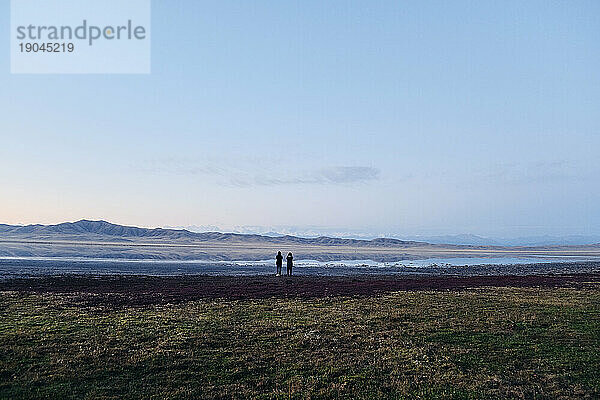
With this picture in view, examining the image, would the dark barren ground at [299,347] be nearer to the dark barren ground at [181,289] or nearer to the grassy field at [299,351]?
the grassy field at [299,351]

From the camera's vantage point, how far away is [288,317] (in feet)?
79.6

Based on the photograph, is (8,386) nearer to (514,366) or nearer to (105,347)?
(105,347)

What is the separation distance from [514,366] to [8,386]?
17060 mm

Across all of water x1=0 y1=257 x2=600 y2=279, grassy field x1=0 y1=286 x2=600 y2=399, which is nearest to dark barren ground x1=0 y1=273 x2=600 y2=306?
grassy field x1=0 y1=286 x2=600 y2=399

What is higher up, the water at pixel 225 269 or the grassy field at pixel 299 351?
the grassy field at pixel 299 351

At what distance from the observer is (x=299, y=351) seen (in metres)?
17.9

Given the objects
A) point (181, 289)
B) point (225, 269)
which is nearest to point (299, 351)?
point (181, 289)

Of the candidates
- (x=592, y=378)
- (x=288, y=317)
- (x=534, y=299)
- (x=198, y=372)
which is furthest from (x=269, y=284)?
(x=592, y=378)

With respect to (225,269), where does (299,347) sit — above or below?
above

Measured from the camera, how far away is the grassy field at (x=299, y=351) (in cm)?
1427

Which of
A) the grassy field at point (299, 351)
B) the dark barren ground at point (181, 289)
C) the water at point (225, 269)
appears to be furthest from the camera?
the water at point (225, 269)

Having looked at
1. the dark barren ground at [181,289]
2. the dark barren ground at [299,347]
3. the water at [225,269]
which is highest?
the dark barren ground at [299,347]

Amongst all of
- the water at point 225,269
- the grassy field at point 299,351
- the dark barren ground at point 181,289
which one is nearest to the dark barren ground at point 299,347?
the grassy field at point 299,351

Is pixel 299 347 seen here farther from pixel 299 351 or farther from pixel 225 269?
pixel 225 269
